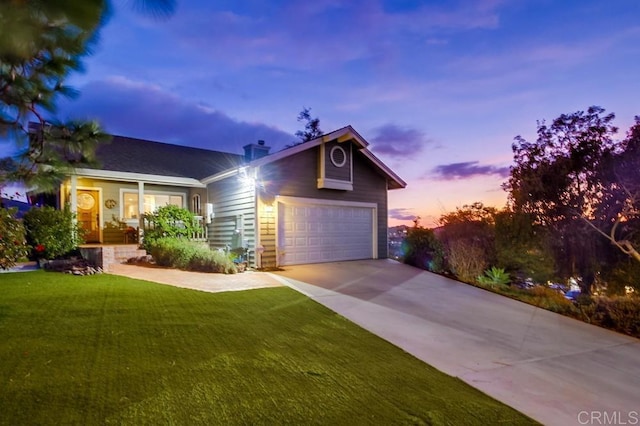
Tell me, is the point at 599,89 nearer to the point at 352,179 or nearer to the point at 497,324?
the point at 352,179

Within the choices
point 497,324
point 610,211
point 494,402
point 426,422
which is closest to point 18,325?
point 426,422

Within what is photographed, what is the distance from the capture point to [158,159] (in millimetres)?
13281

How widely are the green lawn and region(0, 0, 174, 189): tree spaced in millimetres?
2097

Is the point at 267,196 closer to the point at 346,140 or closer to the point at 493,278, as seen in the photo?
the point at 346,140

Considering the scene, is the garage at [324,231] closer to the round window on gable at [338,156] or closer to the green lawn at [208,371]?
the round window on gable at [338,156]

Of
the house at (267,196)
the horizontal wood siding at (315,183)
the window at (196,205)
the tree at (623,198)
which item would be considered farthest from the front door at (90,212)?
the tree at (623,198)

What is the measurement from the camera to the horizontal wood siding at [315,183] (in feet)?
33.1

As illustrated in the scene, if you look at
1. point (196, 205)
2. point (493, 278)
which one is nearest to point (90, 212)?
point (196, 205)

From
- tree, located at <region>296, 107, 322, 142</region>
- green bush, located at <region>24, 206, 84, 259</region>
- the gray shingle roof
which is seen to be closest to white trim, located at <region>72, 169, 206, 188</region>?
the gray shingle roof

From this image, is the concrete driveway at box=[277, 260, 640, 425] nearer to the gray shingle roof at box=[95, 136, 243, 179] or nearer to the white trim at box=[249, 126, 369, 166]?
the white trim at box=[249, 126, 369, 166]

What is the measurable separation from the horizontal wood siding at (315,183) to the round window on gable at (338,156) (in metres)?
0.54

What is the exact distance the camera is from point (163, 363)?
312 cm

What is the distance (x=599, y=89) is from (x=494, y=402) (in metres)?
12.0

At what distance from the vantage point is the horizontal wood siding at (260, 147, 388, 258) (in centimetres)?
1009
